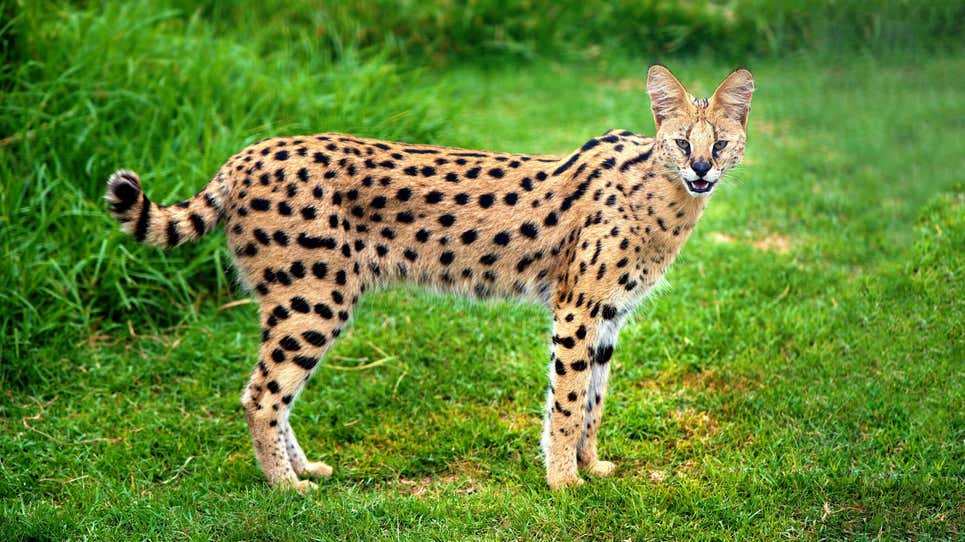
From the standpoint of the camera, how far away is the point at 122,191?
195 inches

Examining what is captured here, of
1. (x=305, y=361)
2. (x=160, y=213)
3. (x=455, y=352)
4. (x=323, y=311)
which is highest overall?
(x=160, y=213)

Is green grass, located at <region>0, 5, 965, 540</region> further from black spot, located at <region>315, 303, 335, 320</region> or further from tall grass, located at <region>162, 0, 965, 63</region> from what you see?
tall grass, located at <region>162, 0, 965, 63</region>

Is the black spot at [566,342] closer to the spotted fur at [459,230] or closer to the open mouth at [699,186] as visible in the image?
the spotted fur at [459,230]

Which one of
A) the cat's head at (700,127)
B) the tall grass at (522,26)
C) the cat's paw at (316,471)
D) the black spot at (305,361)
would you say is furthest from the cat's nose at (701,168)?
the tall grass at (522,26)

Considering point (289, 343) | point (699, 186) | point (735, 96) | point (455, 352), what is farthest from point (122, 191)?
point (735, 96)

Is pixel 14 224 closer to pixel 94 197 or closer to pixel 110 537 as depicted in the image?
pixel 94 197

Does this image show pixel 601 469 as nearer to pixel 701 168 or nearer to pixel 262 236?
pixel 701 168

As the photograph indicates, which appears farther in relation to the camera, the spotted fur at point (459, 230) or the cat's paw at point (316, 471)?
the cat's paw at point (316, 471)

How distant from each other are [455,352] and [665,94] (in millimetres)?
2286

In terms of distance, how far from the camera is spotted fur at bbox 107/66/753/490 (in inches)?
200

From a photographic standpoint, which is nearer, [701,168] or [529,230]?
[701,168]

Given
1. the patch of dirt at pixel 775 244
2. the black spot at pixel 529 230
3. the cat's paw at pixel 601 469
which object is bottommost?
the cat's paw at pixel 601 469

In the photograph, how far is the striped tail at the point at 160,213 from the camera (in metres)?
4.97

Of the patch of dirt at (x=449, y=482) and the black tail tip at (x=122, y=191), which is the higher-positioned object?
the black tail tip at (x=122, y=191)
